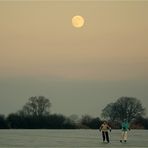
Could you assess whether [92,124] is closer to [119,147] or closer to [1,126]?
[1,126]

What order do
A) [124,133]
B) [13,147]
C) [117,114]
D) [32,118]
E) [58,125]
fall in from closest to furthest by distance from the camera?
[13,147] < [124,133] < [58,125] < [32,118] < [117,114]

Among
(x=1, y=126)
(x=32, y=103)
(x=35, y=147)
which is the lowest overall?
(x=35, y=147)

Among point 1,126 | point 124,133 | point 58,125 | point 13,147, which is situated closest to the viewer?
point 13,147

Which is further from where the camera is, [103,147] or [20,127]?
[20,127]

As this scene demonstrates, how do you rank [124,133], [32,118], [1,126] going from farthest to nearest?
[32,118] → [1,126] → [124,133]

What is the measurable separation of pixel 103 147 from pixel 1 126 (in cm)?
8588

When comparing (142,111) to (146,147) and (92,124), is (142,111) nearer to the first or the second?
(92,124)

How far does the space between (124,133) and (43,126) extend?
8708 centimetres

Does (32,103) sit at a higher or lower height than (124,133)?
higher

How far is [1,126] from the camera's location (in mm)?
118625

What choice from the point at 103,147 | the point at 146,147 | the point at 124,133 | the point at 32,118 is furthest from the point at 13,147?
the point at 32,118

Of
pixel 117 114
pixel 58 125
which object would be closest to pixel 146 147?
pixel 58 125

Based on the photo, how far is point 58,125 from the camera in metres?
129

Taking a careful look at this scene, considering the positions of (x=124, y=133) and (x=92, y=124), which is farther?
(x=92, y=124)
